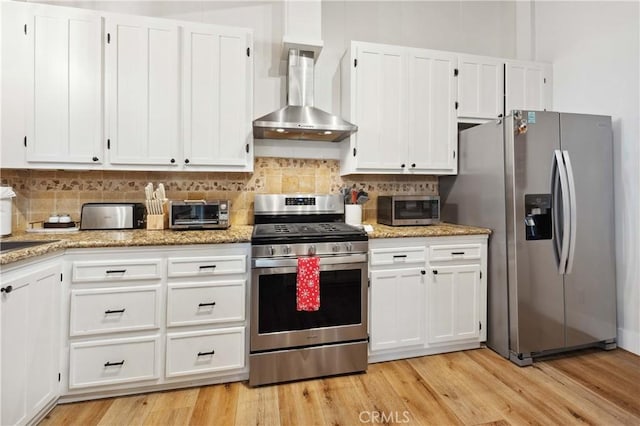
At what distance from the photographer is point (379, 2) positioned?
309 cm

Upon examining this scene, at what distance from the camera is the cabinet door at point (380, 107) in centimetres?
262

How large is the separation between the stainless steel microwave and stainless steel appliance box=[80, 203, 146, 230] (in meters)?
2.00

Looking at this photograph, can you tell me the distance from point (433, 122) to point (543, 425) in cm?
222

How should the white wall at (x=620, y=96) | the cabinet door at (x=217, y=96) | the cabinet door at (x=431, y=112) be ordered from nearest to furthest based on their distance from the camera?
the cabinet door at (x=217, y=96)
the white wall at (x=620, y=96)
the cabinet door at (x=431, y=112)

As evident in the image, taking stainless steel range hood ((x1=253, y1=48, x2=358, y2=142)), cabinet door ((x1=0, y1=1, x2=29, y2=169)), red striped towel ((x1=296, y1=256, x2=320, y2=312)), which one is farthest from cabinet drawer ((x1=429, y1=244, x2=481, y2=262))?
cabinet door ((x1=0, y1=1, x2=29, y2=169))

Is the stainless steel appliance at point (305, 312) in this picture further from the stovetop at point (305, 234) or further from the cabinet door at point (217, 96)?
the cabinet door at point (217, 96)

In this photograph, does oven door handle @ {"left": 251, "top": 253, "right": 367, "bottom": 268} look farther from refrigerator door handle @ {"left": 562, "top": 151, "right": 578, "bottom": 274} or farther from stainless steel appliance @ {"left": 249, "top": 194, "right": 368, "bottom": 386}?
refrigerator door handle @ {"left": 562, "top": 151, "right": 578, "bottom": 274}

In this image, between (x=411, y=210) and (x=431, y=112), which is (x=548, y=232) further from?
(x=431, y=112)

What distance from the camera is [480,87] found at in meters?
2.87

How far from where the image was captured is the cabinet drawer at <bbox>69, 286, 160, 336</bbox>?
6.03ft

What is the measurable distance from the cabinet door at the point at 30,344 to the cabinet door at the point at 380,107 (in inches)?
85.8

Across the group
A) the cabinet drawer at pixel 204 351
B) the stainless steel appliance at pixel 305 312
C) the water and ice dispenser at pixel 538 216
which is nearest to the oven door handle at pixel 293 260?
the stainless steel appliance at pixel 305 312

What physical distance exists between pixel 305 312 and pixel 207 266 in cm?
70

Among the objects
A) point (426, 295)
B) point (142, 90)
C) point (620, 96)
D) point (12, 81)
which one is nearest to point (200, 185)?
point (142, 90)
